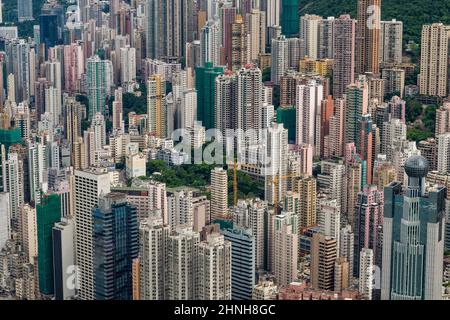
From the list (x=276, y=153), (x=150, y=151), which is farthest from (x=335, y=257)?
(x=150, y=151)

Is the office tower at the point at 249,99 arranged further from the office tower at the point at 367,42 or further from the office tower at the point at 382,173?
the office tower at the point at 382,173

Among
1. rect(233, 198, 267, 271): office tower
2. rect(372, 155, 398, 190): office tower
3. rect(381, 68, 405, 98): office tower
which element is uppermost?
rect(381, 68, 405, 98): office tower

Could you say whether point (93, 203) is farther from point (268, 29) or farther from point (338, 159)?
point (268, 29)

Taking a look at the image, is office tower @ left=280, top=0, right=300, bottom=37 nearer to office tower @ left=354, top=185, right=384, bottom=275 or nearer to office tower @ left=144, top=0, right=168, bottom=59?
office tower @ left=144, top=0, right=168, bottom=59

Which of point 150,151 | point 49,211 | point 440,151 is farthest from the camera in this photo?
point 150,151

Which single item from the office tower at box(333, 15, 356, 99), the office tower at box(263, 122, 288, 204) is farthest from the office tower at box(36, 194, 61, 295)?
the office tower at box(333, 15, 356, 99)

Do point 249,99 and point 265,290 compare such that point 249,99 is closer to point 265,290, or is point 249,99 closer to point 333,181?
point 333,181

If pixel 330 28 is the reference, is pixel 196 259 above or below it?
below

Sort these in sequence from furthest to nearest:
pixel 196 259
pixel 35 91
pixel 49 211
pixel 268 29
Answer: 1. pixel 268 29
2. pixel 35 91
3. pixel 49 211
4. pixel 196 259
